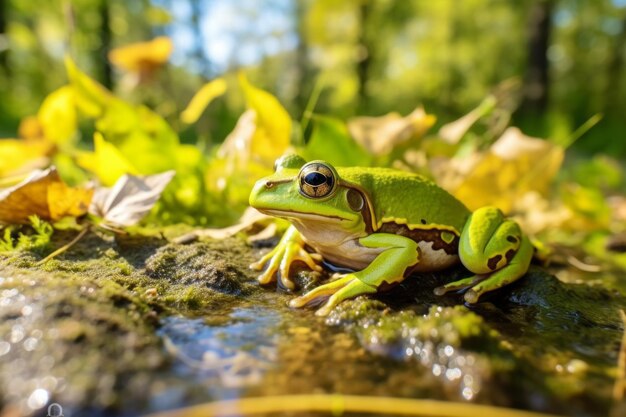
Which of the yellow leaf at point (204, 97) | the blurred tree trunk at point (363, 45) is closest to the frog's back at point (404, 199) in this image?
the yellow leaf at point (204, 97)

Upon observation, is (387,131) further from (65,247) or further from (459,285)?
(65,247)

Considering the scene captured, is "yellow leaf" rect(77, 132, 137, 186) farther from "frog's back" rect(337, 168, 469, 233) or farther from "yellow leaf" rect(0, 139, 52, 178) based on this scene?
"frog's back" rect(337, 168, 469, 233)

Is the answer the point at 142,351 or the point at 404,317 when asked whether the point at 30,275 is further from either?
the point at 404,317

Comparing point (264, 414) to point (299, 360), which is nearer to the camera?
point (264, 414)

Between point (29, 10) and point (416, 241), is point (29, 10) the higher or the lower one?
the higher one

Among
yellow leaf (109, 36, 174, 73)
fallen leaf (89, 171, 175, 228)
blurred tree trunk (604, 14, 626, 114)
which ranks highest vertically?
blurred tree trunk (604, 14, 626, 114)

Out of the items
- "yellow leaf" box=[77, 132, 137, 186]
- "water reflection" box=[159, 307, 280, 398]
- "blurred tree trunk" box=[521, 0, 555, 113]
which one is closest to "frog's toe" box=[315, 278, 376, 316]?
"water reflection" box=[159, 307, 280, 398]

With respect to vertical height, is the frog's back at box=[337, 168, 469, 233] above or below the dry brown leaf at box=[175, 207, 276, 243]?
above

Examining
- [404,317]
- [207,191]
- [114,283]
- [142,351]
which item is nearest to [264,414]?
[142,351]
